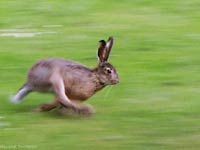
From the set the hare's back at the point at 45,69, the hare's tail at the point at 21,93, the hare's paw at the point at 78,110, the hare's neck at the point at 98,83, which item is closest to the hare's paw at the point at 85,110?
the hare's paw at the point at 78,110

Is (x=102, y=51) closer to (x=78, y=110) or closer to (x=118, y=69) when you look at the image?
(x=78, y=110)

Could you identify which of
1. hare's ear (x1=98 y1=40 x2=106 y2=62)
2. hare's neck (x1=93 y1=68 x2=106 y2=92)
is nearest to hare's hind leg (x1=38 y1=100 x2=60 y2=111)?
hare's neck (x1=93 y1=68 x2=106 y2=92)

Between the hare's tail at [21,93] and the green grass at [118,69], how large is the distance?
0.07 meters

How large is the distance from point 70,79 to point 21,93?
1.85 feet

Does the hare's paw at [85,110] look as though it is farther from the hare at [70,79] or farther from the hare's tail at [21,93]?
the hare's tail at [21,93]

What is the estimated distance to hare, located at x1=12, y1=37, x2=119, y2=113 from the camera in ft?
25.1

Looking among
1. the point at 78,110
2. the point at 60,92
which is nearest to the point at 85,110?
the point at 78,110

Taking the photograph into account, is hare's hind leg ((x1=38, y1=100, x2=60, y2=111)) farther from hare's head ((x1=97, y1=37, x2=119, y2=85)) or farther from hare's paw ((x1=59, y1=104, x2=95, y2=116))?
hare's head ((x1=97, y1=37, x2=119, y2=85))

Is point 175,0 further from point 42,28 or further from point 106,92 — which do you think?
point 106,92

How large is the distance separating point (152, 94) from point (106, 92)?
0.43 metres

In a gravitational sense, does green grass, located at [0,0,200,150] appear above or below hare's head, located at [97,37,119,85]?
below

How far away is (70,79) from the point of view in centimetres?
771

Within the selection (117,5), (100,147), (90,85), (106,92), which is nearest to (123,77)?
(106,92)

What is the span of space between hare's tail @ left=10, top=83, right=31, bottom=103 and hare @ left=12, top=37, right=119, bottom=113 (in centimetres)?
10
